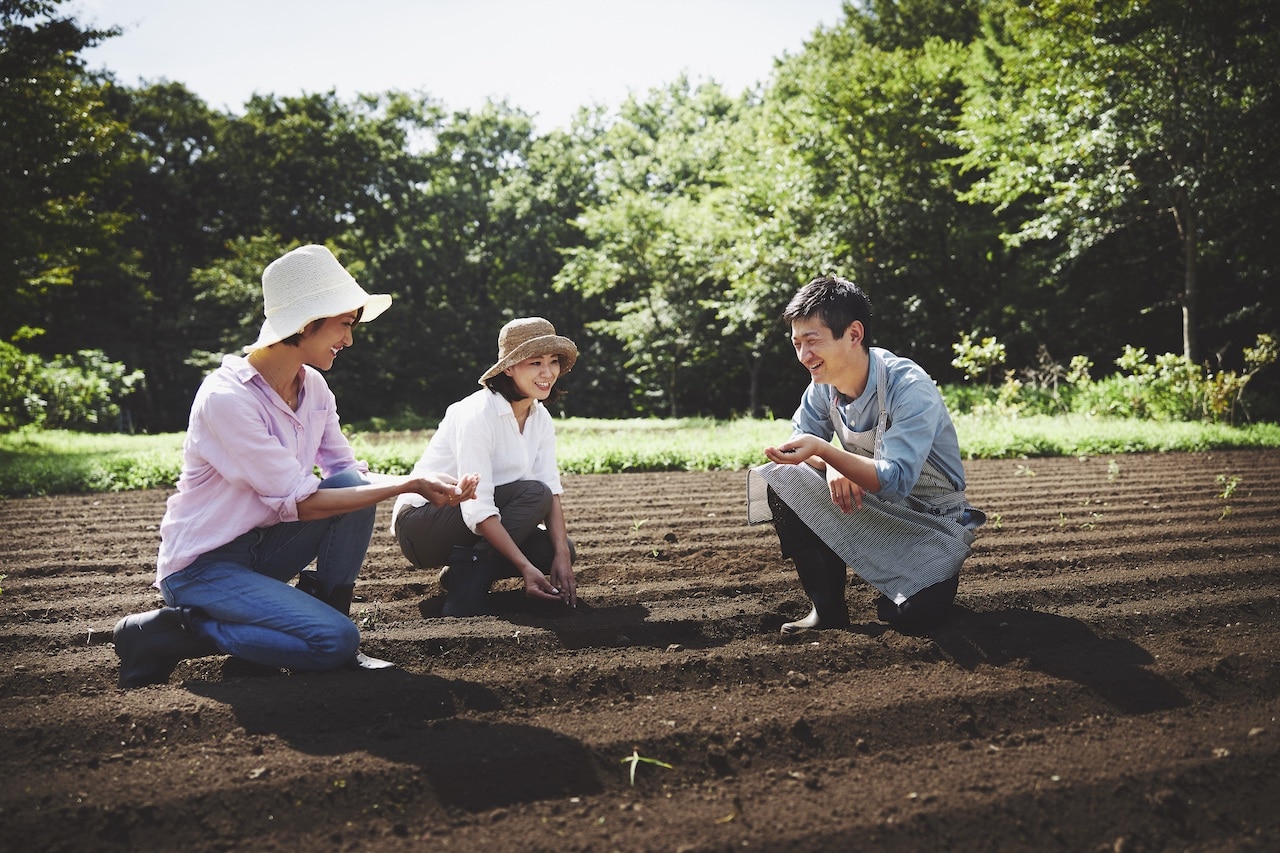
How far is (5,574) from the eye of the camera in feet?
12.6

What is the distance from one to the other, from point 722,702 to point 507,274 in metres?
25.0

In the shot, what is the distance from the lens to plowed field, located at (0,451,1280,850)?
1.67m

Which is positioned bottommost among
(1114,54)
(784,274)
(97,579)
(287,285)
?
(97,579)

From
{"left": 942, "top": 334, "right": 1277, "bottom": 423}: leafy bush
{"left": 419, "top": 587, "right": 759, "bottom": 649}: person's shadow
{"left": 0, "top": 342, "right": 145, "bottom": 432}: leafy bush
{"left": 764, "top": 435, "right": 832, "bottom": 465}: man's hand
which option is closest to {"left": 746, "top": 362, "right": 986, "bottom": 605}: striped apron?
{"left": 764, "top": 435, "right": 832, "bottom": 465}: man's hand

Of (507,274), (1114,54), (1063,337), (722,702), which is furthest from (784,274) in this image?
(722,702)

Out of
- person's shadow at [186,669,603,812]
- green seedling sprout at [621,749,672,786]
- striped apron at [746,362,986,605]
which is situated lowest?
green seedling sprout at [621,749,672,786]

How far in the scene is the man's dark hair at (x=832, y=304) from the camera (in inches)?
106

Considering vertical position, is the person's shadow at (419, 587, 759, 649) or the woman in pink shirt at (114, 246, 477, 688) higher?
the woman in pink shirt at (114, 246, 477, 688)

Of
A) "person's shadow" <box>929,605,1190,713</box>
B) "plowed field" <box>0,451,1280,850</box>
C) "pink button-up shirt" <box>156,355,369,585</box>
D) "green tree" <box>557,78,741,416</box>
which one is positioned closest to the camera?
"plowed field" <box>0,451,1280,850</box>

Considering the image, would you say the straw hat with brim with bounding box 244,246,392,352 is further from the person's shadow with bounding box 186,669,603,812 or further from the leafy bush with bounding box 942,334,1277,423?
the leafy bush with bounding box 942,334,1277,423

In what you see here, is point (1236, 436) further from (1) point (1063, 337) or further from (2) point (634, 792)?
(2) point (634, 792)

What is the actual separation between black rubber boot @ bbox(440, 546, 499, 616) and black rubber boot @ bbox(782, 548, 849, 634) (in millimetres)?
1117

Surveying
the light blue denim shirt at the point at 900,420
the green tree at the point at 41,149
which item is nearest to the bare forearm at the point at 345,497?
the light blue denim shirt at the point at 900,420

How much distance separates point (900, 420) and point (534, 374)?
4.30 ft
